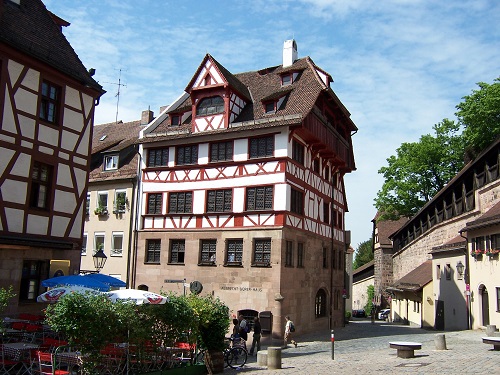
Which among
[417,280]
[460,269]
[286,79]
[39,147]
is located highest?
[286,79]

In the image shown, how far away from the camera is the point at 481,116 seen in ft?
131

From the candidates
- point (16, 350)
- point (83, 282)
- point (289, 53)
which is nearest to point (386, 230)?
point (289, 53)

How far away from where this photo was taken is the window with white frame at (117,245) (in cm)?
3171

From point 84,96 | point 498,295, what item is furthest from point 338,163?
point 84,96

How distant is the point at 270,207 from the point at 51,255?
35.9 feet

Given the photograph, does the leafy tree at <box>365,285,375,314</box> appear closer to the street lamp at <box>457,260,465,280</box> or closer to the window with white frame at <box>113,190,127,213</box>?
the street lamp at <box>457,260,465,280</box>

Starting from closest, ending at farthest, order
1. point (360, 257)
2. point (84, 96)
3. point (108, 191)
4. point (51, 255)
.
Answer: point (51, 255) → point (84, 96) → point (108, 191) → point (360, 257)

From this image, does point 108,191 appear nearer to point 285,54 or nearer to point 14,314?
point 285,54

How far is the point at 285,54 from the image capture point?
3350 centimetres

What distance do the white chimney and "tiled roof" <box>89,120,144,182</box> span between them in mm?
10439

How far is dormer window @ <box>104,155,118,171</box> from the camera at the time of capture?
33594 mm

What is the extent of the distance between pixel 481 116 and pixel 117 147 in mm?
26407

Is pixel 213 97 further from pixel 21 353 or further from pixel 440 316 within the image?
pixel 440 316

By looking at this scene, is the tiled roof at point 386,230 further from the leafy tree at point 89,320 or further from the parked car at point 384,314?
the leafy tree at point 89,320
